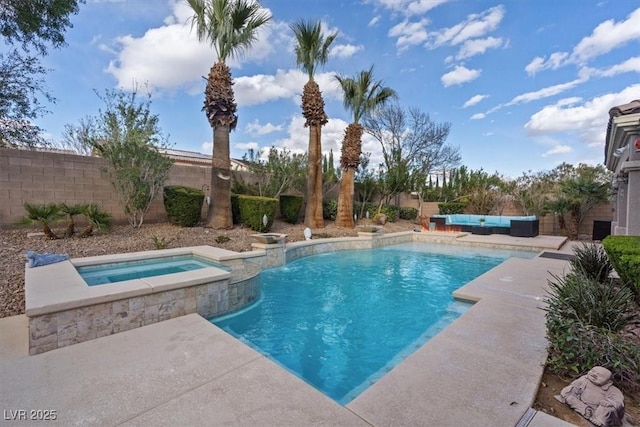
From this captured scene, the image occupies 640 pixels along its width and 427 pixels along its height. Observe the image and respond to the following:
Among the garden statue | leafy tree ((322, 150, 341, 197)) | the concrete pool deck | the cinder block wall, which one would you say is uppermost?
leafy tree ((322, 150, 341, 197))

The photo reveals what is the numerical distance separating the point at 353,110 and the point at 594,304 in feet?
44.0

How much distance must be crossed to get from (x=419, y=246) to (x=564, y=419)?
11.4 metres

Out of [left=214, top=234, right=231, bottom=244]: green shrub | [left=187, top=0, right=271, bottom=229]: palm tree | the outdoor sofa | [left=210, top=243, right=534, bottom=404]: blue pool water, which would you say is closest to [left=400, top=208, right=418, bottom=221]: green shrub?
the outdoor sofa

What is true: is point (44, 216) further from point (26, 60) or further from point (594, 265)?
point (594, 265)

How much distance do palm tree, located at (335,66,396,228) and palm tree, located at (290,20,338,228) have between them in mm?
1682

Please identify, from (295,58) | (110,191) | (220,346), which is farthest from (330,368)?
(295,58)

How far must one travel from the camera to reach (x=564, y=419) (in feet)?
7.30

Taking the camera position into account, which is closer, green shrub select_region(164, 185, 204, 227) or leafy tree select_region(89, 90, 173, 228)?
leafy tree select_region(89, 90, 173, 228)

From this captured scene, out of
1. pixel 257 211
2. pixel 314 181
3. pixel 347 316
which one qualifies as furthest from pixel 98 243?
pixel 314 181

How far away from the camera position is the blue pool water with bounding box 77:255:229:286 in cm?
538

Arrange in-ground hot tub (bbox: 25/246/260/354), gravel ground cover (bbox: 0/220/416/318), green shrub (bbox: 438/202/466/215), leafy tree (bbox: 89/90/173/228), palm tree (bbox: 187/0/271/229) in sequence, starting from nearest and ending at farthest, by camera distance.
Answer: in-ground hot tub (bbox: 25/246/260/354), gravel ground cover (bbox: 0/220/416/318), leafy tree (bbox: 89/90/173/228), palm tree (bbox: 187/0/271/229), green shrub (bbox: 438/202/466/215)

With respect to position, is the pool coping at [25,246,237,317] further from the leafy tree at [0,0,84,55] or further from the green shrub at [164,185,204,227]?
the leafy tree at [0,0,84,55]

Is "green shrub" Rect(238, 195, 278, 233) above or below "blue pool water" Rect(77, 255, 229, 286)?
above

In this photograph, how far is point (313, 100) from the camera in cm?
1367
